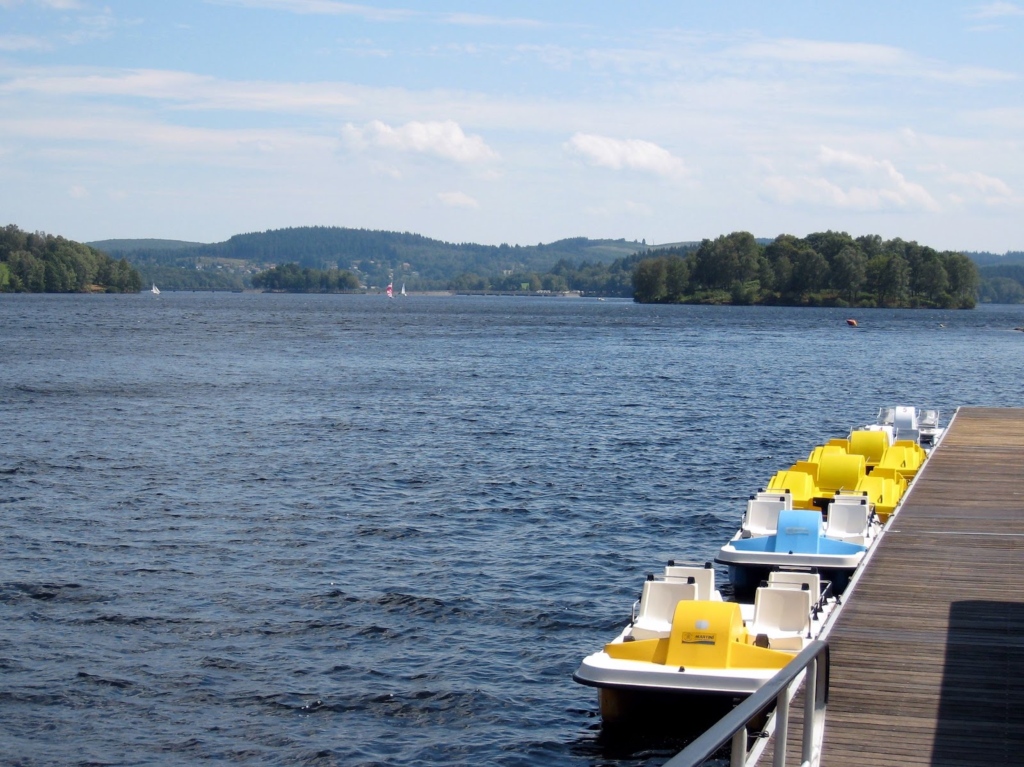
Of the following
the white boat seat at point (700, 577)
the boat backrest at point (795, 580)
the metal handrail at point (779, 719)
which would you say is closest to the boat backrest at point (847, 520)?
the boat backrest at point (795, 580)

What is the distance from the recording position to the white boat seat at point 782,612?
15500mm

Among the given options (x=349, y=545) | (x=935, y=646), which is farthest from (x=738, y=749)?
(x=349, y=545)

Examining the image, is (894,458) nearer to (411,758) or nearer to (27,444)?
(411,758)

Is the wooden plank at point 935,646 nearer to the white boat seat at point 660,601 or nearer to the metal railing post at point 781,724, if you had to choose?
the metal railing post at point 781,724

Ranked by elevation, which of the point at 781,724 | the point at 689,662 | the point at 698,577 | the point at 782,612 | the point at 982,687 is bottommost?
the point at 689,662

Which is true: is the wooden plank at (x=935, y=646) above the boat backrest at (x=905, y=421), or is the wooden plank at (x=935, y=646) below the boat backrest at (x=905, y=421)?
below

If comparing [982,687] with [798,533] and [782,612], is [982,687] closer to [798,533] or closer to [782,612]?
[782,612]

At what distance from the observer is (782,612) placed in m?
15.7

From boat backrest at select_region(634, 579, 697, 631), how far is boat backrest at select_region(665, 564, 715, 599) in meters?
0.27

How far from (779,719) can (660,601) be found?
7792 millimetres

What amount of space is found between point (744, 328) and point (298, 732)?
128 m

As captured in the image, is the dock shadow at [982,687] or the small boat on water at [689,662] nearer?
the dock shadow at [982,687]

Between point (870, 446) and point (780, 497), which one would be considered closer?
point (780, 497)

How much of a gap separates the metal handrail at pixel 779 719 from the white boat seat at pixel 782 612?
416 cm
